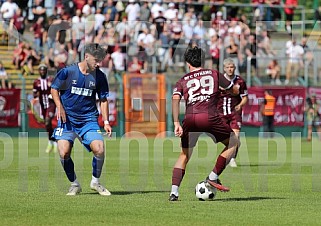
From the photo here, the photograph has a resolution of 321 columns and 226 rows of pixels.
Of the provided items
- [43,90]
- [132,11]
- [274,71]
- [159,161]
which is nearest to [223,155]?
[159,161]

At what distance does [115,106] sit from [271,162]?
43.3 ft

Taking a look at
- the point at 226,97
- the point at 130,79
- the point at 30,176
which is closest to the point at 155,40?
the point at 130,79

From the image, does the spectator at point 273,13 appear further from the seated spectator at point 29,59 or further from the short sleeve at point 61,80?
the short sleeve at point 61,80

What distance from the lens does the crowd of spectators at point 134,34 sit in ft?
112

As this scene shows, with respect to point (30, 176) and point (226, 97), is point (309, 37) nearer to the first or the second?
point (226, 97)

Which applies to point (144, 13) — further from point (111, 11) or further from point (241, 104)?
point (241, 104)

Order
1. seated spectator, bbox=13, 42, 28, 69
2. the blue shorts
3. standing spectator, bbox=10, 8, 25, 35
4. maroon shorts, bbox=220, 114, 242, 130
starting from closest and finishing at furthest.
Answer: the blue shorts < maroon shorts, bbox=220, 114, 242, 130 < seated spectator, bbox=13, 42, 28, 69 < standing spectator, bbox=10, 8, 25, 35

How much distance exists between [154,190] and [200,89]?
107 inches

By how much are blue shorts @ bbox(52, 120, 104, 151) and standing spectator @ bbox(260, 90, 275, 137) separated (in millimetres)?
22054

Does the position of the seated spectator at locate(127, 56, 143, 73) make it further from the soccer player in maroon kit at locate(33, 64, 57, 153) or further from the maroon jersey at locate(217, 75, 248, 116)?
the maroon jersey at locate(217, 75, 248, 116)

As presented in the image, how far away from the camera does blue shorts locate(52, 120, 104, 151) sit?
14.0 m

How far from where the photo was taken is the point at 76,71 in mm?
14016

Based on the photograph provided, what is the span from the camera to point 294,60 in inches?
1447

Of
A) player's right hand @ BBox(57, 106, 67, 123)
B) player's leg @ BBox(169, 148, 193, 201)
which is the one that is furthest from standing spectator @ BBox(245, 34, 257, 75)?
player's leg @ BBox(169, 148, 193, 201)
